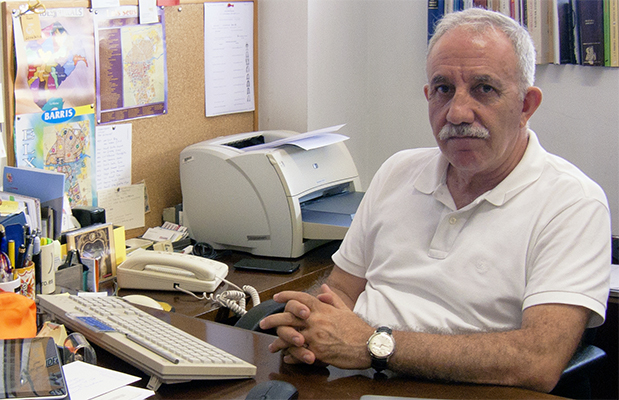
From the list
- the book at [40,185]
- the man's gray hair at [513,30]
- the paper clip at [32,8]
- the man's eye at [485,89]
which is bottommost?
the book at [40,185]

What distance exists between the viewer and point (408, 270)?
1.36 metres

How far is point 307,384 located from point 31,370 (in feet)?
1.28

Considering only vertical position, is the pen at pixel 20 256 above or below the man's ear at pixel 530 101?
below

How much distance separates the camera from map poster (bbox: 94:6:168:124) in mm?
1942

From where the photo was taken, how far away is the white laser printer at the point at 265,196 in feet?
6.40

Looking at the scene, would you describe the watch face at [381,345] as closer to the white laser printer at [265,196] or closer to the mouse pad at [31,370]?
the mouse pad at [31,370]

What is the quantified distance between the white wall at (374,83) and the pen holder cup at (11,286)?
4.30 ft

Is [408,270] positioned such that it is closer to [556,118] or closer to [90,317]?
[90,317]

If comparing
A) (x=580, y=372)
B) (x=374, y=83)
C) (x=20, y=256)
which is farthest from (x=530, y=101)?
(x=374, y=83)

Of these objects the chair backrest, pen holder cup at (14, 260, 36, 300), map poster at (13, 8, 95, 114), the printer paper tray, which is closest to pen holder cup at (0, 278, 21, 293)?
pen holder cup at (14, 260, 36, 300)

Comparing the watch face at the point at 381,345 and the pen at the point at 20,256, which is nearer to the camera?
the watch face at the point at 381,345

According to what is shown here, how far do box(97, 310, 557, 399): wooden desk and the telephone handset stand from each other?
55 cm

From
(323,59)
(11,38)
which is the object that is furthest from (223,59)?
(11,38)

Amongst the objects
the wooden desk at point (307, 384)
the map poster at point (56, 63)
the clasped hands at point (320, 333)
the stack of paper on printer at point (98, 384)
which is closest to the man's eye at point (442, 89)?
the clasped hands at point (320, 333)
